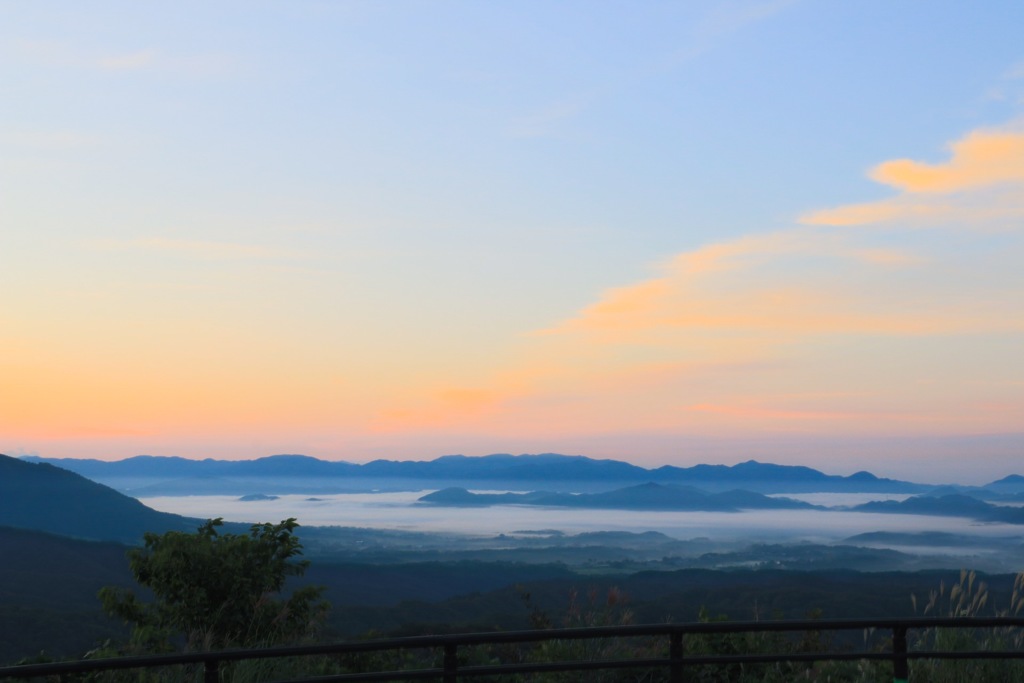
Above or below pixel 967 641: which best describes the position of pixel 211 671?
above

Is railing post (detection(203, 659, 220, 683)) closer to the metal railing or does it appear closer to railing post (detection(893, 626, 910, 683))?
the metal railing

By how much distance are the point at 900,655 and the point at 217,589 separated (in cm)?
1494

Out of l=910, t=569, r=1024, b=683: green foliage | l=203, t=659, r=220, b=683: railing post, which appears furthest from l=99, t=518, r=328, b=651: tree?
l=203, t=659, r=220, b=683: railing post

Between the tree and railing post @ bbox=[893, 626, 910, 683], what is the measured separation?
13.3 metres

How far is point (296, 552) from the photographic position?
2244 cm

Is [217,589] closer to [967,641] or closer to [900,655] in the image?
[967,641]

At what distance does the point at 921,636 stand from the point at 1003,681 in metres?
1.03

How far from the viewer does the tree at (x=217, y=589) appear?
69.2ft

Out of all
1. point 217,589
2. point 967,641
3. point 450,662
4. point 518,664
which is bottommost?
point 217,589

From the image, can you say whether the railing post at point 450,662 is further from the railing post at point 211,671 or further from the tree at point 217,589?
the tree at point 217,589

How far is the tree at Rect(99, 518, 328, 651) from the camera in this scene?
2108 centimetres

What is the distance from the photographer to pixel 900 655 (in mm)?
9602

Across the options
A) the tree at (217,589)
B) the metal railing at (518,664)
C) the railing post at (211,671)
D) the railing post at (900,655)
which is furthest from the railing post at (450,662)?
the tree at (217,589)

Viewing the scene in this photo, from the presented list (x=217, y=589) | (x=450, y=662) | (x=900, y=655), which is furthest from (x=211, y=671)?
(x=217, y=589)
